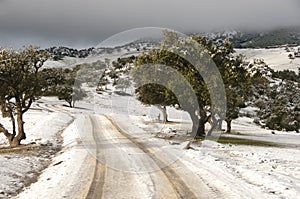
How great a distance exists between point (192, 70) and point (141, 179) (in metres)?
21.7

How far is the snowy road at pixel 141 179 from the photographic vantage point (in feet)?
43.7

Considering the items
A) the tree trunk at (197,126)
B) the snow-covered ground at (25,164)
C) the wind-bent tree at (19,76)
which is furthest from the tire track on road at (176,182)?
the tree trunk at (197,126)

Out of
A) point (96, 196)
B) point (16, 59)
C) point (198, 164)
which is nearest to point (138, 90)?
point (16, 59)

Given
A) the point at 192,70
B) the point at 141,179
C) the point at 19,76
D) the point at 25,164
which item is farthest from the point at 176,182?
the point at 192,70

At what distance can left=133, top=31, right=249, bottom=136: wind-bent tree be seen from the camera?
35.1m

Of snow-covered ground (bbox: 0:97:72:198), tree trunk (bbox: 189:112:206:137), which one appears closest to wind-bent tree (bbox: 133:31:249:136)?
tree trunk (bbox: 189:112:206:137)

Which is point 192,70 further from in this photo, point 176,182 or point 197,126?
point 176,182

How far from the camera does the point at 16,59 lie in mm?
28453

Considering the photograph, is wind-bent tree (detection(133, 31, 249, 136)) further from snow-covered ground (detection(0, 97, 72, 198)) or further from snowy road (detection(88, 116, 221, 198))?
snowy road (detection(88, 116, 221, 198))

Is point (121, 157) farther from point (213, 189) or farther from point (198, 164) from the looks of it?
point (213, 189)

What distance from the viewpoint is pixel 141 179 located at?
52.0 ft

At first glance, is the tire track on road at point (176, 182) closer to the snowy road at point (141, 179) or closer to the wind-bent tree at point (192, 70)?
the snowy road at point (141, 179)

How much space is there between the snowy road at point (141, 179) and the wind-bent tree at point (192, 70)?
1286 cm

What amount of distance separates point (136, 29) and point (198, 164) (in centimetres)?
1040
